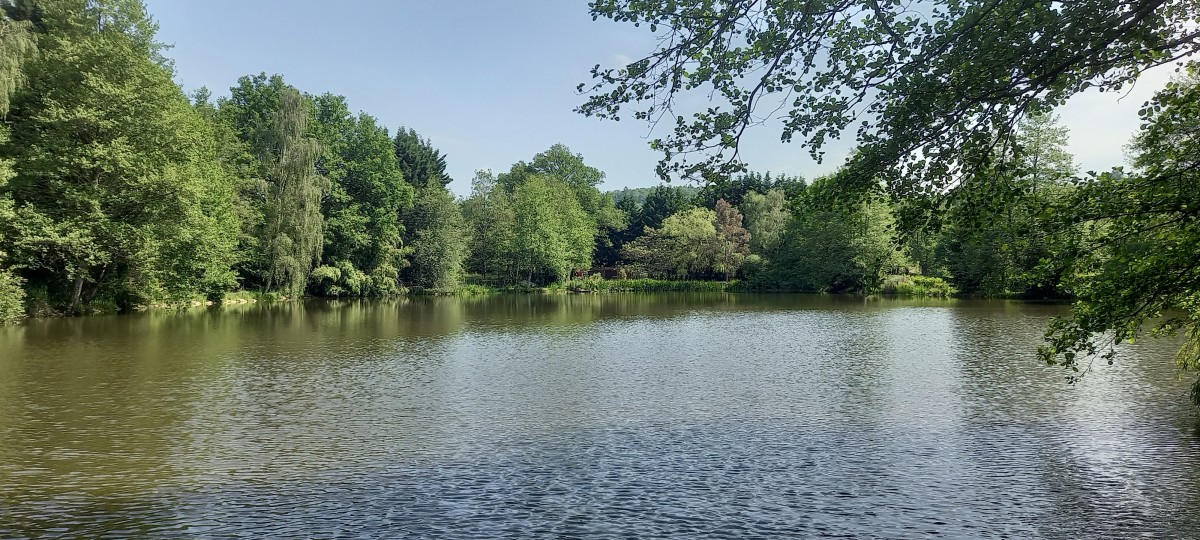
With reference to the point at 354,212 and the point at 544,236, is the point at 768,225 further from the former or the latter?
the point at 354,212

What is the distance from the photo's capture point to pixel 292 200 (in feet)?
137

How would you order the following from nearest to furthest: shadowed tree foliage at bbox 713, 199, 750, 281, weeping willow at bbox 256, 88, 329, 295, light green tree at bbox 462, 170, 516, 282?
weeping willow at bbox 256, 88, 329, 295
light green tree at bbox 462, 170, 516, 282
shadowed tree foliage at bbox 713, 199, 750, 281

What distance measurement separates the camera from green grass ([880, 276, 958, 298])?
5512cm

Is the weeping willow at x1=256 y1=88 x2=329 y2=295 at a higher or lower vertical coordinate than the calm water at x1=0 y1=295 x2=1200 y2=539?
higher

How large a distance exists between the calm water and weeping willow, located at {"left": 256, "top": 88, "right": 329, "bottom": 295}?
21034mm

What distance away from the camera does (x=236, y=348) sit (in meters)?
20.6

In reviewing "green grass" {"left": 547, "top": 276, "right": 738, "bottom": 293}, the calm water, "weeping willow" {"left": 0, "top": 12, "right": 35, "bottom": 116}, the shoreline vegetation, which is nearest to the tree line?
"weeping willow" {"left": 0, "top": 12, "right": 35, "bottom": 116}

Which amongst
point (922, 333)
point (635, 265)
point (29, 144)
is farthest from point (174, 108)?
point (635, 265)

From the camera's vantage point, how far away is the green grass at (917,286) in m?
55.1

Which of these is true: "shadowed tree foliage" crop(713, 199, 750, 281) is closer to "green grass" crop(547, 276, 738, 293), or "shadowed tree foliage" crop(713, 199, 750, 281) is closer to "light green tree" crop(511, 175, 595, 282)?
"green grass" crop(547, 276, 738, 293)

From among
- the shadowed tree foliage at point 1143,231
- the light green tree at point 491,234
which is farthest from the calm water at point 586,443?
the light green tree at point 491,234

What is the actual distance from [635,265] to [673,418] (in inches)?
2631

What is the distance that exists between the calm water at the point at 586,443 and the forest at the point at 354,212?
2.49 metres

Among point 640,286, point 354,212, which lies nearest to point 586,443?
point 354,212
